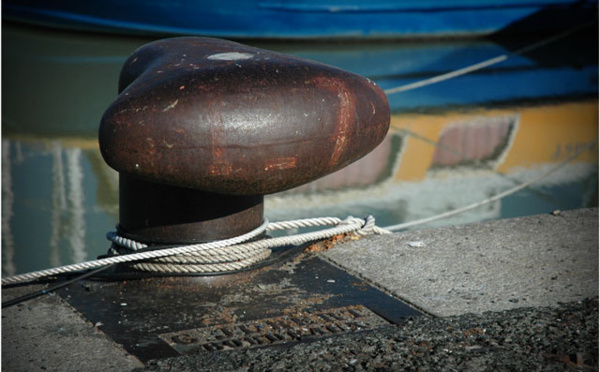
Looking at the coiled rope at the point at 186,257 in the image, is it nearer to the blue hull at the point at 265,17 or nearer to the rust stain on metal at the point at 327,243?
the rust stain on metal at the point at 327,243

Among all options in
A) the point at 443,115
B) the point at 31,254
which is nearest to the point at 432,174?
the point at 443,115

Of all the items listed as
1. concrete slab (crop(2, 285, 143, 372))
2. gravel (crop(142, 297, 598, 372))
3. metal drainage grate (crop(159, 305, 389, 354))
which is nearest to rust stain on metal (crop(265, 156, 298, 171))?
metal drainage grate (crop(159, 305, 389, 354))

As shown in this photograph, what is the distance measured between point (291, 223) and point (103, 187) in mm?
3516

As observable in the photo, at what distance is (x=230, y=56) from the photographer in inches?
117

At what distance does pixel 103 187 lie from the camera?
6656mm

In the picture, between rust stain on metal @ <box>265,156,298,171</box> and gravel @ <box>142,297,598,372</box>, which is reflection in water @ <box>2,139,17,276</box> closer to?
rust stain on metal @ <box>265,156,298,171</box>

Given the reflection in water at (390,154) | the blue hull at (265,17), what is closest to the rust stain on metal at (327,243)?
the reflection in water at (390,154)

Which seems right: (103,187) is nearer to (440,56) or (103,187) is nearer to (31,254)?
(31,254)

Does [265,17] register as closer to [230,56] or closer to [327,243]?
[327,243]

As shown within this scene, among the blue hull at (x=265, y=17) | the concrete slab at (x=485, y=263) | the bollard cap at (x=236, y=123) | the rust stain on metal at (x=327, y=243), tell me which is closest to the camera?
the bollard cap at (x=236, y=123)

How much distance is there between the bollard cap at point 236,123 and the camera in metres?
2.69

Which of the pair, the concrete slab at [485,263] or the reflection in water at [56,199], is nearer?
the concrete slab at [485,263]

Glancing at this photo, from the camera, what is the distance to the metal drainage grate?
2537 millimetres

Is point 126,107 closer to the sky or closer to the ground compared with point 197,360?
closer to the sky
